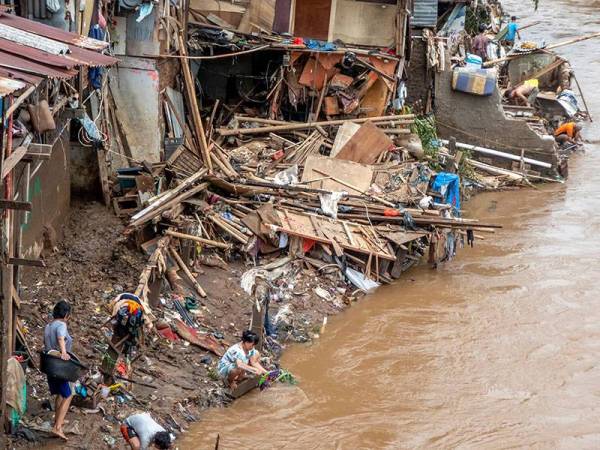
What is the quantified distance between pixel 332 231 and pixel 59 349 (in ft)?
20.5

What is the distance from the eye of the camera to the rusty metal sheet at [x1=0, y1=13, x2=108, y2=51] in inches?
381

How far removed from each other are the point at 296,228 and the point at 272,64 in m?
5.18

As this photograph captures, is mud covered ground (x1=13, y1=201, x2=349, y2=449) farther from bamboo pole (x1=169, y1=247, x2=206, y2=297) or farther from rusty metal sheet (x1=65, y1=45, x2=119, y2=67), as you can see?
rusty metal sheet (x1=65, y1=45, x2=119, y2=67)

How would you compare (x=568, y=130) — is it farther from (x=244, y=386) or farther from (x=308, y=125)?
(x=244, y=386)

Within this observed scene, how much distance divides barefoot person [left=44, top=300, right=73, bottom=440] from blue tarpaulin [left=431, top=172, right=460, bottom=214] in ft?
27.6

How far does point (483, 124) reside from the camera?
19922mm

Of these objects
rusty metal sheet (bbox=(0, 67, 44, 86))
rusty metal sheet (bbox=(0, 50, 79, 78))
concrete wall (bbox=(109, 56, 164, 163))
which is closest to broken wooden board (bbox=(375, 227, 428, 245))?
concrete wall (bbox=(109, 56, 164, 163))

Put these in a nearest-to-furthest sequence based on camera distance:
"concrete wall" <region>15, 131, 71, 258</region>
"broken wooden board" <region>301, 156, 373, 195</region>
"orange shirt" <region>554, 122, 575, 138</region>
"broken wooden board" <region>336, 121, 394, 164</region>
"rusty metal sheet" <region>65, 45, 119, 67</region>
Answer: "rusty metal sheet" <region>65, 45, 119, 67</region> < "concrete wall" <region>15, 131, 71, 258</region> < "broken wooden board" <region>301, 156, 373, 195</region> < "broken wooden board" <region>336, 121, 394, 164</region> < "orange shirt" <region>554, 122, 575, 138</region>

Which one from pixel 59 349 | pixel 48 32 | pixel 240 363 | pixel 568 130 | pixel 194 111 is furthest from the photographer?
pixel 568 130

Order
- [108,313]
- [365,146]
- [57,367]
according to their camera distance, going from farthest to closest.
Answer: [365,146], [108,313], [57,367]

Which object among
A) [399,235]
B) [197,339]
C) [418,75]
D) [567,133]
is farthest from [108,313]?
[567,133]

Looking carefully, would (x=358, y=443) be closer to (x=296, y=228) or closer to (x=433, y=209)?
(x=296, y=228)

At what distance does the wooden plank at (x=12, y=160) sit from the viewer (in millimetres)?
8188

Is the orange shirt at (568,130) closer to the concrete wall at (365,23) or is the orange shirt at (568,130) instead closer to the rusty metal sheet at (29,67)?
the concrete wall at (365,23)
